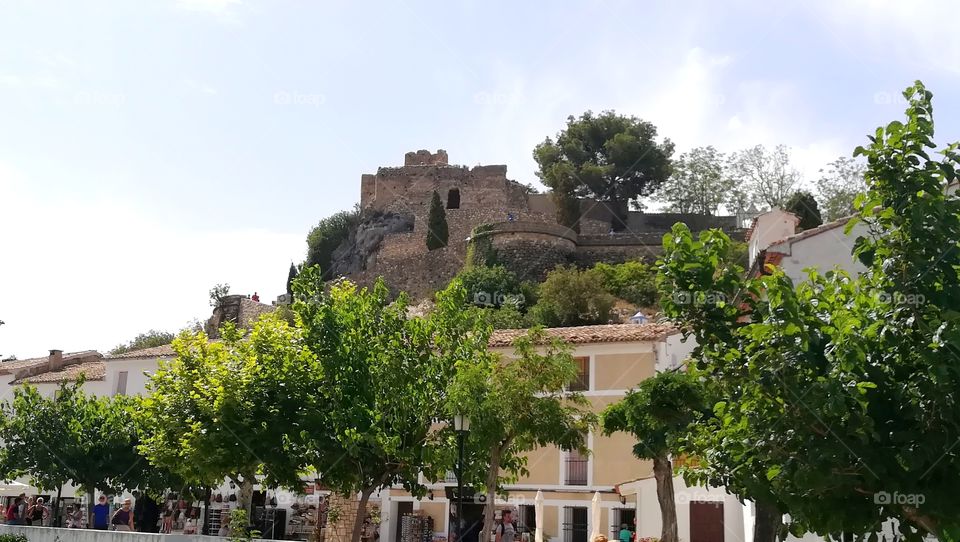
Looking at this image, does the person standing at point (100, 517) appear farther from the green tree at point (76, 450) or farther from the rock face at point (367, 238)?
the rock face at point (367, 238)

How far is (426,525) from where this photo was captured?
31.1 meters

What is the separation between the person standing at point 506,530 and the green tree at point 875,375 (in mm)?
16199

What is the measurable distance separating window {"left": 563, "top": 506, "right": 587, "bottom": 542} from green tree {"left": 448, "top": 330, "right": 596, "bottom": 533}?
7.99 metres

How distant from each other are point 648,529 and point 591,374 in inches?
229

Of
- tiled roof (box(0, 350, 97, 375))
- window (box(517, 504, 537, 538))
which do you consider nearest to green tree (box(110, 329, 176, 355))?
tiled roof (box(0, 350, 97, 375))

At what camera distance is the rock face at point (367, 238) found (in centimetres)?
7688

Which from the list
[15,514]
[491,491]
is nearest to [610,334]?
[491,491]

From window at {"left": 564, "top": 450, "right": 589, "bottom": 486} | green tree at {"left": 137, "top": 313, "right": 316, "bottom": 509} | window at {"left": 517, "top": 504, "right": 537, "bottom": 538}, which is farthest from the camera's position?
window at {"left": 517, "top": 504, "right": 537, "bottom": 538}

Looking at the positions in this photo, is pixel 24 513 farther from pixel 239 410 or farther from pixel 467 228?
pixel 467 228

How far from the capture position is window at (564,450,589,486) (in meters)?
29.6

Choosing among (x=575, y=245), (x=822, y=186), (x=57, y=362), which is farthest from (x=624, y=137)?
(x=57, y=362)

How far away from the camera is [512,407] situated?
20.6m

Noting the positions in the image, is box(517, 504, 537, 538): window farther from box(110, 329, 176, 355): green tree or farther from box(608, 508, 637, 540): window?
box(110, 329, 176, 355): green tree

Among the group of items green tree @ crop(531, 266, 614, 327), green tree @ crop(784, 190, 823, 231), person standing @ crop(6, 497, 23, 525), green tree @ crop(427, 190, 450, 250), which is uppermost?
green tree @ crop(427, 190, 450, 250)
